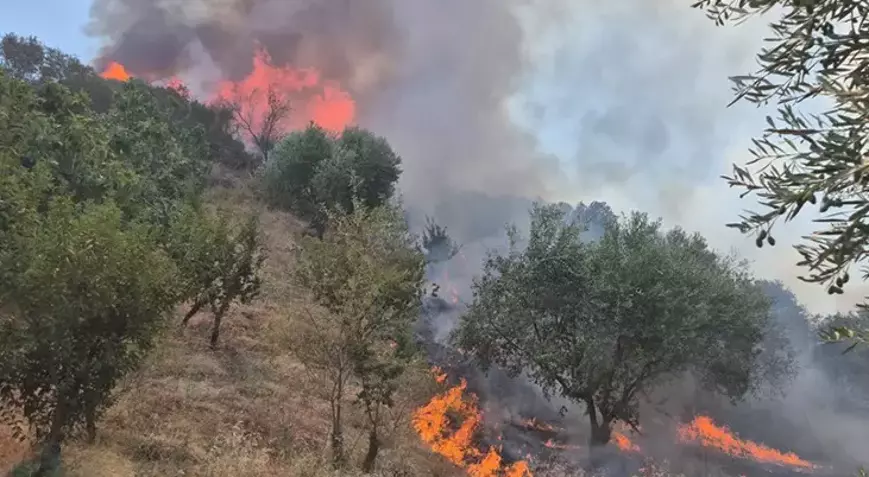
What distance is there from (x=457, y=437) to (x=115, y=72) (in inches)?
2706

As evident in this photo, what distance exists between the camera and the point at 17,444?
12.8 metres

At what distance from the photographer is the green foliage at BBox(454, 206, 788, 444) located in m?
27.4

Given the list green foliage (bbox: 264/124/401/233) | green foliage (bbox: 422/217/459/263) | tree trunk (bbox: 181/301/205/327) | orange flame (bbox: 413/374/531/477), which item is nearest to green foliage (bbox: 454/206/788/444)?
orange flame (bbox: 413/374/531/477)

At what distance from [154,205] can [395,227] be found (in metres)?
12.9

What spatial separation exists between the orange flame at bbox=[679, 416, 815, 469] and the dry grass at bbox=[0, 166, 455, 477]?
23.5 meters

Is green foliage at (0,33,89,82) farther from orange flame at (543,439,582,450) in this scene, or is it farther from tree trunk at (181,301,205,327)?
orange flame at (543,439,582,450)

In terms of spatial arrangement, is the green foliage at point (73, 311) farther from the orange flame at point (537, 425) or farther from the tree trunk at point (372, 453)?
the orange flame at point (537, 425)

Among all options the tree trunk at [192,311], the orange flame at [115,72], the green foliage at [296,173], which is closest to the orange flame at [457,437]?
the tree trunk at [192,311]

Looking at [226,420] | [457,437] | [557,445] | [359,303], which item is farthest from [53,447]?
[557,445]

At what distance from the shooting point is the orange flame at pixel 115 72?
69.8 m

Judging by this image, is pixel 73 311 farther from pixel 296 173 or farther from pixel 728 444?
pixel 728 444

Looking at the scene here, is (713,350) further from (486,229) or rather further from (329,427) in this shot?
(486,229)

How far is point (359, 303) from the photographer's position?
16.3 m

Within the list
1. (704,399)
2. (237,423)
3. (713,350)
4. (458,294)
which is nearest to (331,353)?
(237,423)
